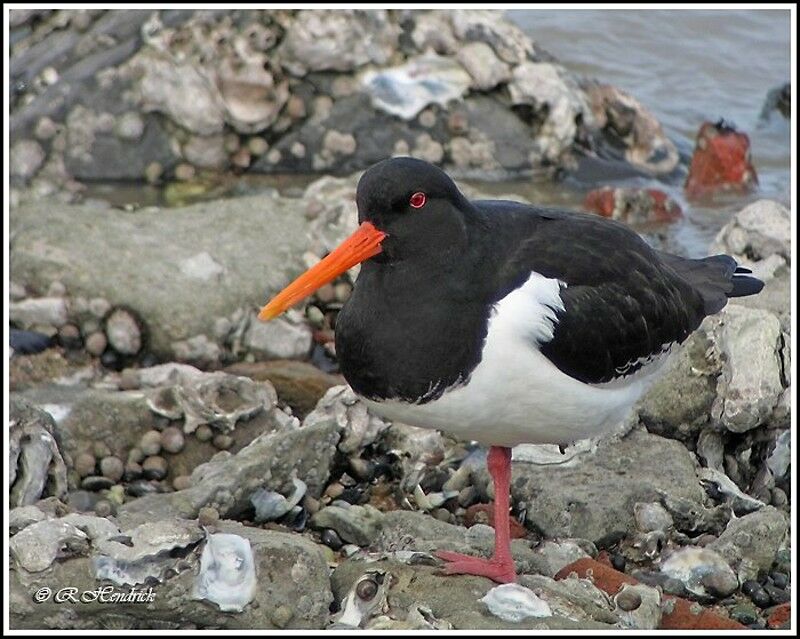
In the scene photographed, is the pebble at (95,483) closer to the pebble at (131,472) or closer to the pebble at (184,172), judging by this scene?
the pebble at (131,472)

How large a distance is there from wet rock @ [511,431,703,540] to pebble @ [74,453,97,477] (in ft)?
5.32

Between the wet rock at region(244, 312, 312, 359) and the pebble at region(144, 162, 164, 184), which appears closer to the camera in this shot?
the wet rock at region(244, 312, 312, 359)

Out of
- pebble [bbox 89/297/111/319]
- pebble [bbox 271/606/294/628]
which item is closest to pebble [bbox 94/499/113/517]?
pebble [bbox 271/606/294/628]

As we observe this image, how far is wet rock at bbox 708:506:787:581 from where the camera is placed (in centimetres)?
450

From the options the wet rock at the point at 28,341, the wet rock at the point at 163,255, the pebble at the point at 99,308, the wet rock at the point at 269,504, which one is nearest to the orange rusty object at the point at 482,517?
the wet rock at the point at 269,504

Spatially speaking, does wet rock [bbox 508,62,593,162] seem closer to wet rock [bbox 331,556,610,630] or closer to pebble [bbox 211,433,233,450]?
pebble [bbox 211,433,233,450]

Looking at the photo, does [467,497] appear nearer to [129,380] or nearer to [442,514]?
[442,514]

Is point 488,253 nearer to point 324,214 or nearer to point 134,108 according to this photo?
point 324,214

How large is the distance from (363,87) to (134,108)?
138 cm

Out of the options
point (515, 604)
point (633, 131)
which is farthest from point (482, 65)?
point (515, 604)

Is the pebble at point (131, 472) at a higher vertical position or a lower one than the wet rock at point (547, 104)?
lower

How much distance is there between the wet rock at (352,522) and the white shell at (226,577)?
74 cm

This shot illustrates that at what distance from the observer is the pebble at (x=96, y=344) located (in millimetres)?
5820

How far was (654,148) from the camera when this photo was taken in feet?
28.2
